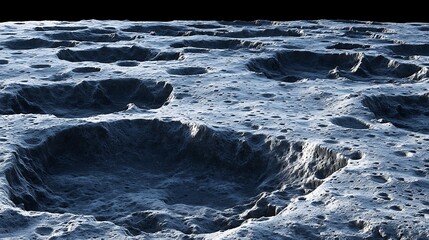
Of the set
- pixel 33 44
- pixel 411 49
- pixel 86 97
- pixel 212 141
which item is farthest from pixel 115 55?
pixel 411 49

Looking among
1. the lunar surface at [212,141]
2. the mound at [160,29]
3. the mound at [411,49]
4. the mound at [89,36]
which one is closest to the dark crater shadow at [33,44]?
the lunar surface at [212,141]

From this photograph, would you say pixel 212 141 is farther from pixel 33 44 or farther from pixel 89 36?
pixel 89 36

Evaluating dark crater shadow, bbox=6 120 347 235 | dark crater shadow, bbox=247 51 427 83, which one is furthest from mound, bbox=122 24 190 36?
dark crater shadow, bbox=6 120 347 235

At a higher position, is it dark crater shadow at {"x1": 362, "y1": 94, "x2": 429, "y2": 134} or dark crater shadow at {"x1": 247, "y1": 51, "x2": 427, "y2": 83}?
dark crater shadow at {"x1": 247, "y1": 51, "x2": 427, "y2": 83}

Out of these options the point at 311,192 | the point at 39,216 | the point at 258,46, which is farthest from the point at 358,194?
the point at 258,46

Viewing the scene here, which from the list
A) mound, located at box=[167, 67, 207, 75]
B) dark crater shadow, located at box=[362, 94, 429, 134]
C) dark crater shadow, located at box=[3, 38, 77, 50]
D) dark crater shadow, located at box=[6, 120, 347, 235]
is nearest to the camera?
dark crater shadow, located at box=[6, 120, 347, 235]

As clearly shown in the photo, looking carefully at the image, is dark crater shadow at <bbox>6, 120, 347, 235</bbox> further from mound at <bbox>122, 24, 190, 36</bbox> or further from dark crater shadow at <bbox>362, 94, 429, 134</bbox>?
mound at <bbox>122, 24, 190, 36</bbox>
